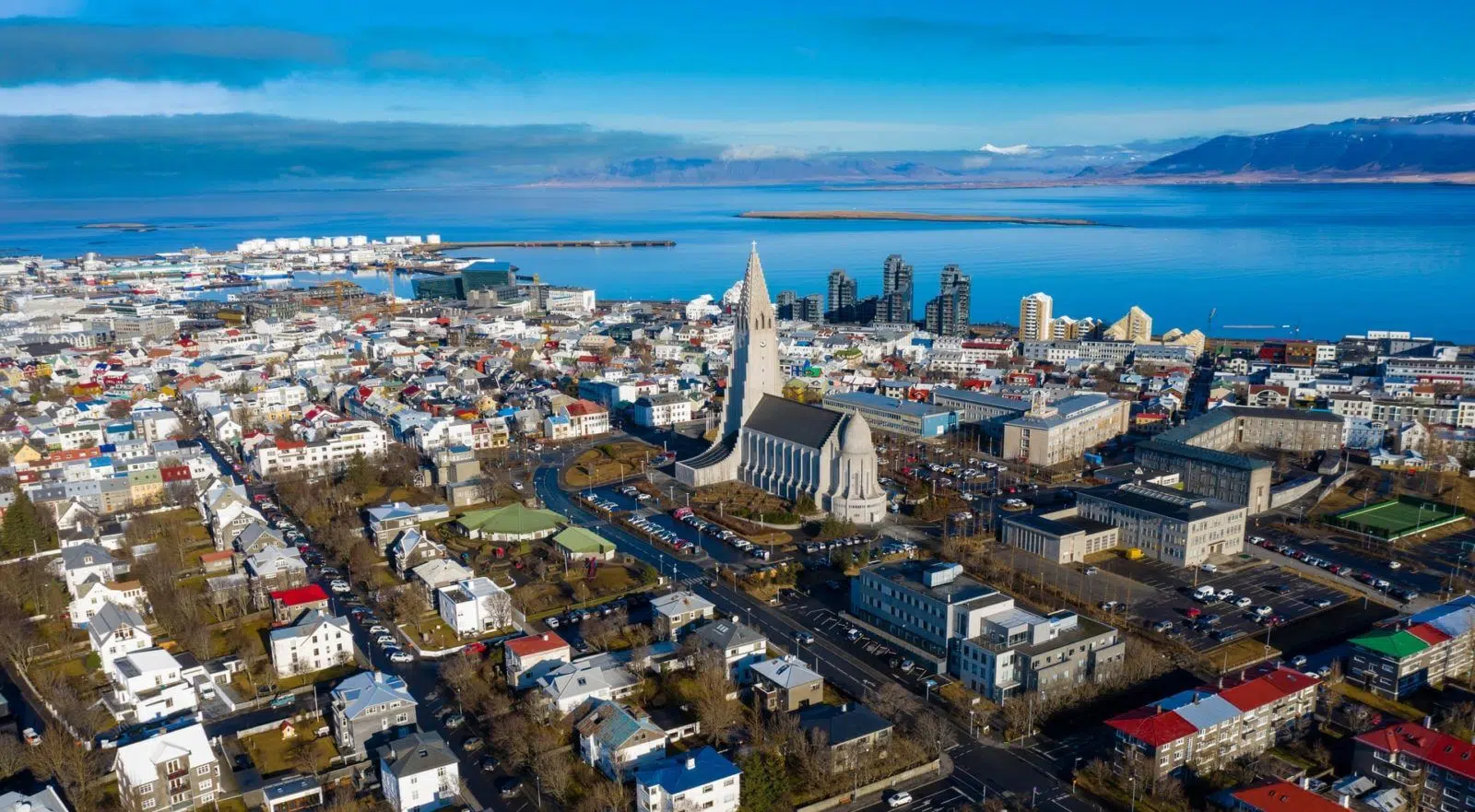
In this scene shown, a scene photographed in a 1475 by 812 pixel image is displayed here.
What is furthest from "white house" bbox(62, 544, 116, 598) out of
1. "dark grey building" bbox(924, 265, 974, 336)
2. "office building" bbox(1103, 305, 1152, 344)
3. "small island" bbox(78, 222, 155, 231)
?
"small island" bbox(78, 222, 155, 231)

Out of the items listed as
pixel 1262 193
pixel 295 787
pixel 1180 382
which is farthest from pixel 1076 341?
pixel 1262 193

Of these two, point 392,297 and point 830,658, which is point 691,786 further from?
point 392,297

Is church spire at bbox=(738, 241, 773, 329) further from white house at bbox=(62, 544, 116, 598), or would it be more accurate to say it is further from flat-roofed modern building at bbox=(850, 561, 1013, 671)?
white house at bbox=(62, 544, 116, 598)

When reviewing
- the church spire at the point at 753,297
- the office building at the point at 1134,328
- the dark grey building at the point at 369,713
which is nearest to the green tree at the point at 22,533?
the dark grey building at the point at 369,713

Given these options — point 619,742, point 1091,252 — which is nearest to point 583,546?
point 619,742

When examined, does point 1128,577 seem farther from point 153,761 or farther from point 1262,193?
point 1262,193

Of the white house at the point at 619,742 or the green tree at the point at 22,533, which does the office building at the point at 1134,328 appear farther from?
the green tree at the point at 22,533
